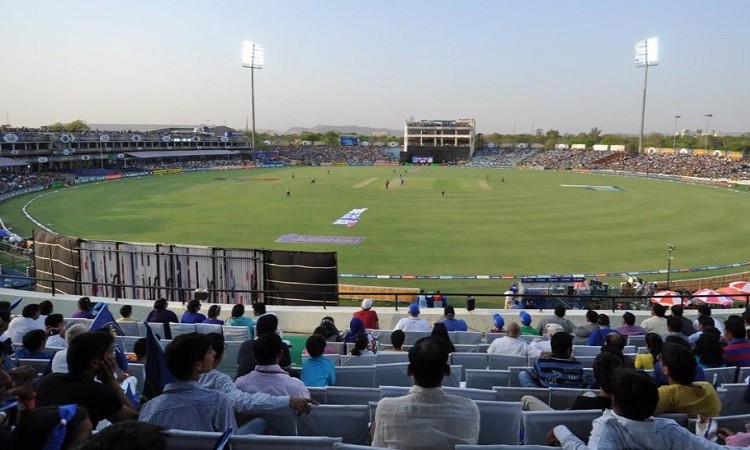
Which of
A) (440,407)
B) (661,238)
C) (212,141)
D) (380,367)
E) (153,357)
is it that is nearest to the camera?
(440,407)

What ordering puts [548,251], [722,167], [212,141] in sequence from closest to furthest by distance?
[548,251] → [722,167] → [212,141]

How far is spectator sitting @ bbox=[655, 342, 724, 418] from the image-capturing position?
439 cm

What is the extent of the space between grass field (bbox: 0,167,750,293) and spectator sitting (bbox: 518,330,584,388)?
17220mm

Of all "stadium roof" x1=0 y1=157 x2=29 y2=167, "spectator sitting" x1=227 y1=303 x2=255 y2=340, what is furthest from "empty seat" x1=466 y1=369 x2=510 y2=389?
"stadium roof" x1=0 y1=157 x2=29 y2=167

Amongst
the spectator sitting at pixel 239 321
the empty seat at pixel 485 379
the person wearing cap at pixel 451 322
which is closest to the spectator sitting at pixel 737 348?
the empty seat at pixel 485 379

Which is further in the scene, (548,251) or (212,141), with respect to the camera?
(212,141)

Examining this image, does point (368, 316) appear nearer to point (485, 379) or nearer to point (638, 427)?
point (485, 379)

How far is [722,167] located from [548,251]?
2878 inches

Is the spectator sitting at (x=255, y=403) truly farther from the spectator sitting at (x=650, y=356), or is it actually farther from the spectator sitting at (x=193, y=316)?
the spectator sitting at (x=193, y=316)

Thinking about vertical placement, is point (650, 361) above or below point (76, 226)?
above

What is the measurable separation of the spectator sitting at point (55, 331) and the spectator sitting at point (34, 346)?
65 cm

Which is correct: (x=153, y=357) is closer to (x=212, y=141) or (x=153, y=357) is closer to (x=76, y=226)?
(x=76, y=226)

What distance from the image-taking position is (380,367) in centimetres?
609

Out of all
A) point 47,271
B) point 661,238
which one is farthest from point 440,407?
point 661,238
